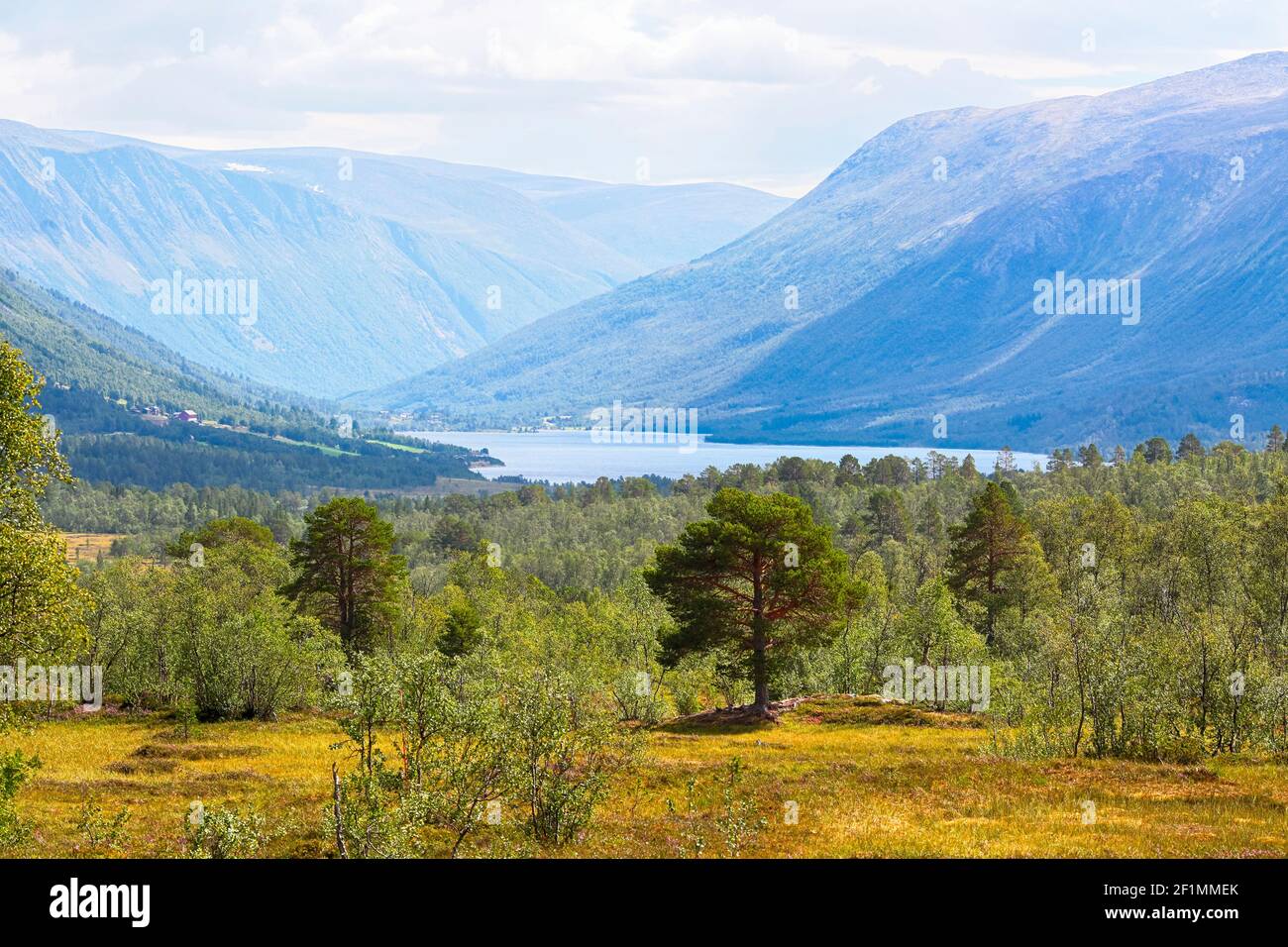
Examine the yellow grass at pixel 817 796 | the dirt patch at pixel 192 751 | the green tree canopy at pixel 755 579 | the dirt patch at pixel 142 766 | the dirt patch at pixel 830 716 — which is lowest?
the dirt patch at pixel 830 716

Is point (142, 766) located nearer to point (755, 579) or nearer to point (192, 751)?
point (192, 751)

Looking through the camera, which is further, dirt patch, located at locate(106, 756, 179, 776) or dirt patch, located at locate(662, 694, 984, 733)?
dirt patch, located at locate(662, 694, 984, 733)

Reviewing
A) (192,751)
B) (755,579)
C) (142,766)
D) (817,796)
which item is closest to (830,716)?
(755,579)

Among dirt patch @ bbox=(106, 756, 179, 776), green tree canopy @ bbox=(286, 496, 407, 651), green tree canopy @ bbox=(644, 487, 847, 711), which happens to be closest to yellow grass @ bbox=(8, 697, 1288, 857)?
dirt patch @ bbox=(106, 756, 179, 776)

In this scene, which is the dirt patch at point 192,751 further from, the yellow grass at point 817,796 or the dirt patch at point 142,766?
the dirt patch at point 142,766

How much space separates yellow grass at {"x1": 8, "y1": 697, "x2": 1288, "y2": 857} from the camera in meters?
30.7

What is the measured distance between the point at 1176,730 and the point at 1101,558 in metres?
65.5

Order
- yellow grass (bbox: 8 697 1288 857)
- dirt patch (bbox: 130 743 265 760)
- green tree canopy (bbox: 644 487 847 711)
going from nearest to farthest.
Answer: yellow grass (bbox: 8 697 1288 857) < dirt patch (bbox: 130 743 265 760) < green tree canopy (bbox: 644 487 847 711)

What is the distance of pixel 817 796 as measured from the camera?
3981 cm

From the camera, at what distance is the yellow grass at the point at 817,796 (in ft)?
101

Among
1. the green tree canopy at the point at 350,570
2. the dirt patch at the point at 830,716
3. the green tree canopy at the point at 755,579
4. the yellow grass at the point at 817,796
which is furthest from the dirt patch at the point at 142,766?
the dirt patch at the point at 830,716

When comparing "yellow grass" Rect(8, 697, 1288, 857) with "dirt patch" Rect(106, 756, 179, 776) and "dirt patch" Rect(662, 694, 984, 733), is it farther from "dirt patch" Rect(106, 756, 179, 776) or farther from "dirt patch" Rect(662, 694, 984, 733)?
"dirt patch" Rect(662, 694, 984, 733)
